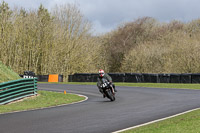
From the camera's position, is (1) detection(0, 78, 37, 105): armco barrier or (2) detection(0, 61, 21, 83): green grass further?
(2) detection(0, 61, 21, 83): green grass

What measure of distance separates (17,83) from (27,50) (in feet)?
120

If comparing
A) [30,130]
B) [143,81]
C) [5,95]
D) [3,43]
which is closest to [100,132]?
[30,130]

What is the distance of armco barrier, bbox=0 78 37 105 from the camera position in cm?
1741

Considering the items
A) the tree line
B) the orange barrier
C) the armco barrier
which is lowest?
the armco barrier

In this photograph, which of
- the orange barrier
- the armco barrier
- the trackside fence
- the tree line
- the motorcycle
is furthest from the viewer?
the tree line

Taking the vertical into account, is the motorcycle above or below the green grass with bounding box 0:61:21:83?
below

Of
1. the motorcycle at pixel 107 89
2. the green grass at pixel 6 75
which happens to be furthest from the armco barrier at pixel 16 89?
the motorcycle at pixel 107 89

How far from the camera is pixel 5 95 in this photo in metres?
17.4

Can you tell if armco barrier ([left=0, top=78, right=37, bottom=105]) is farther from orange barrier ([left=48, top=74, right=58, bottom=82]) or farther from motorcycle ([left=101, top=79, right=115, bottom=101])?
orange barrier ([left=48, top=74, right=58, bottom=82])

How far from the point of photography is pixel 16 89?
18.6m

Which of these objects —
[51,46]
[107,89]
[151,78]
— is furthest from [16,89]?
[51,46]

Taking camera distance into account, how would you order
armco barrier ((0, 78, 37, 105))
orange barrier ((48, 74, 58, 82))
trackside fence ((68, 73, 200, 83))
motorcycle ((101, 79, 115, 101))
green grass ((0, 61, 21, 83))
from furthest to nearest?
orange barrier ((48, 74, 58, 82)), trackside fence ((68, 73, 200, 83)), green grass ((0, 61, 21, 83)), motorcycle ((101, 79, 115, 101)), armco barrier ((0, 78, 37, 105))

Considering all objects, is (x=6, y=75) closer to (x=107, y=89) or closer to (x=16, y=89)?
(x=16, y=89)

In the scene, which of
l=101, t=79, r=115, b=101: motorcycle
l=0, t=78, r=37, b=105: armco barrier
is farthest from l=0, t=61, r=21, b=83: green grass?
l=101, t=79, r=115, b=101: motorcycle
